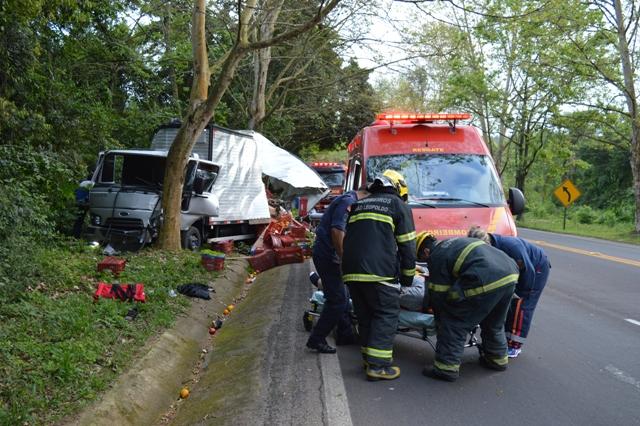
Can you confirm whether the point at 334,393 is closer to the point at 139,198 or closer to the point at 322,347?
the point at 322,347

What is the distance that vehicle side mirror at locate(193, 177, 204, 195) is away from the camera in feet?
41.2

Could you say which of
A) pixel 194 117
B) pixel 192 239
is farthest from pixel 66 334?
pixel 192 239

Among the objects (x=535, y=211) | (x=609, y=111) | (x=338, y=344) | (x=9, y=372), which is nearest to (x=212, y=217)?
(x=338, y=344)

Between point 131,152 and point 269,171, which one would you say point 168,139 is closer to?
point 131,152

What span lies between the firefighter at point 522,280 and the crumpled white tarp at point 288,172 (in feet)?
35.9

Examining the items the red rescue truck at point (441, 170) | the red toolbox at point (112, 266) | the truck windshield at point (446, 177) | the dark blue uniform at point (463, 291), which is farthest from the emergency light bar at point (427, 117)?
the red toolbox at point (112, 266)

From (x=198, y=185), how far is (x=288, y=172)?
4405 millimetres

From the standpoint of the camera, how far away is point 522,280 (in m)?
5.62

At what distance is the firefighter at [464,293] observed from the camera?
502cm

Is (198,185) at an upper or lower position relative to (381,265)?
upper

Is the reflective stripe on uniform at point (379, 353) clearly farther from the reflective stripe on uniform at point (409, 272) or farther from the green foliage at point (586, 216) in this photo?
the green foliage at point (586, 216)

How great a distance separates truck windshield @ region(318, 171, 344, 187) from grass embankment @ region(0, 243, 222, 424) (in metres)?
14.3

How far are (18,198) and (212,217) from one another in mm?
6369

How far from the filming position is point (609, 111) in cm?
2709
